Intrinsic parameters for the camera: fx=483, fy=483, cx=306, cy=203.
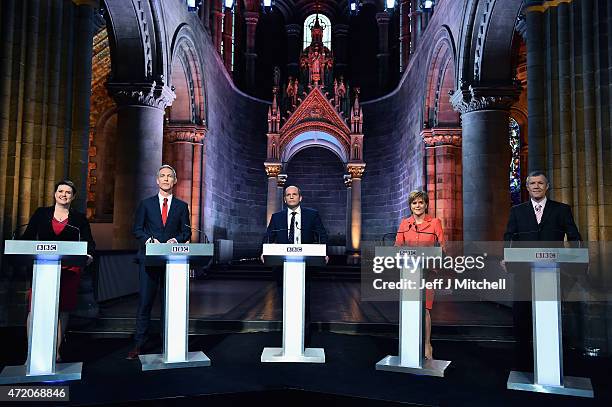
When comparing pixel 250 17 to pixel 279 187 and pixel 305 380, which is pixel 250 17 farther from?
pixel 305 380

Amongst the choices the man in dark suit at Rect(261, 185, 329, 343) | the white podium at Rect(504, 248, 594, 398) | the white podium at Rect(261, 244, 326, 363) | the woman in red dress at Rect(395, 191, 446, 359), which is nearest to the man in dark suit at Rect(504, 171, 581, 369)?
the white podium at Rect(504, 248, 594, 398)

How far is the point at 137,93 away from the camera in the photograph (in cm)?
920

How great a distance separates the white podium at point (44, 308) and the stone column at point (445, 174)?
10075 millimetres

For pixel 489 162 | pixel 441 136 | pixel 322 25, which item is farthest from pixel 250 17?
pixel 489 162

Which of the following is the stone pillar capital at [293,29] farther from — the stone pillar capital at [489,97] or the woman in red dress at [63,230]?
the woman in red dress at [63,230]

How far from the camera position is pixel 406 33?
1778 centimetres

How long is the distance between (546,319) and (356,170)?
13.4m

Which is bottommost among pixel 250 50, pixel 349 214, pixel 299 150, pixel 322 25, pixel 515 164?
pixel 349 214

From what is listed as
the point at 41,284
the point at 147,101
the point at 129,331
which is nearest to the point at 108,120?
the point at 147,101

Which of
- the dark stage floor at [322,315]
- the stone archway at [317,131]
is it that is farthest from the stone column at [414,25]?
the dark stage floor at [322,315]

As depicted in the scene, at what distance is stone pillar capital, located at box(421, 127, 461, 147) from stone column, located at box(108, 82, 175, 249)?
6.96 m

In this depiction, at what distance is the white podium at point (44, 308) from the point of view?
11.5 feet

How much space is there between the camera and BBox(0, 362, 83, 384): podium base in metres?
3.46

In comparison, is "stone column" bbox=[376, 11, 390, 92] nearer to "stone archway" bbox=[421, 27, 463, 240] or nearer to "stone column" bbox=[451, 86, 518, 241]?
"stone archway" bbox=[421, 27, 463, 240]
